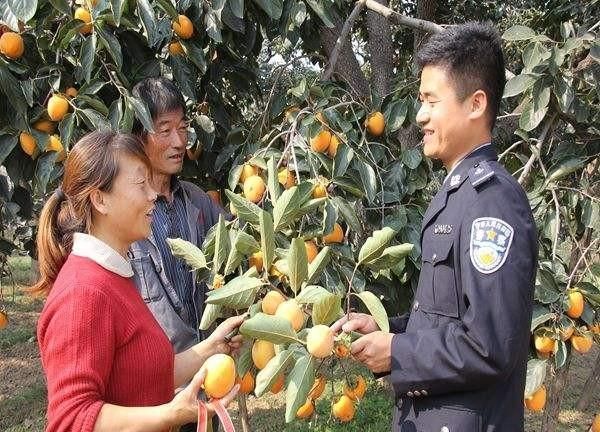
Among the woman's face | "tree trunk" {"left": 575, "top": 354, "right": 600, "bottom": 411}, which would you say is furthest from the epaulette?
"tree trunk" {"left": 575, "top": 354, "right": 600, "bottom": 411}

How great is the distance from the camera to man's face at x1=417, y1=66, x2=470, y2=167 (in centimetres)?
118

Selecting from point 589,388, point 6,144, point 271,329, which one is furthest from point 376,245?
point 589,388

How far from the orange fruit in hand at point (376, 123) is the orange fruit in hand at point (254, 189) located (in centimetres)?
60

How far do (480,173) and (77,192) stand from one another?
83cm

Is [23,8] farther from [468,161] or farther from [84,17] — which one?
[468,161]

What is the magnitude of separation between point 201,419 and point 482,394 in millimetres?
544

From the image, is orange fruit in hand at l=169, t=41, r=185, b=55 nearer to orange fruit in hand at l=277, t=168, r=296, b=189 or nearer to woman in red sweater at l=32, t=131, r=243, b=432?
orange fruit in hand at l=277, t=168, r=296, b=189

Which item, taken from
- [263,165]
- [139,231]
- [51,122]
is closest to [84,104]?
[51,122]

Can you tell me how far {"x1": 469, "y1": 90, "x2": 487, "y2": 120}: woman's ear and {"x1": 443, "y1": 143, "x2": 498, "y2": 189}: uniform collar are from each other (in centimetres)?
7

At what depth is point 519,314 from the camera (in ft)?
3.47

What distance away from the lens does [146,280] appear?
1844 millimetres

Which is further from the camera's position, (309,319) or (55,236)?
(309,319)

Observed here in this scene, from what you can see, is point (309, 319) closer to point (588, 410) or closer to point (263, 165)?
point (263, 165)

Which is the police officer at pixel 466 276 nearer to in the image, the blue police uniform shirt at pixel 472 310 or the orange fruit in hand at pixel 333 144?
the blue police uniform shirt at pixel 472 310
